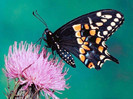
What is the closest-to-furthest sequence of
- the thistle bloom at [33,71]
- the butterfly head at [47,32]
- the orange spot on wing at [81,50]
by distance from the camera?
1. the thistle bloom at [33,71]
2. the butterfly head at [47,32]
3. the orange spot on wing at [81,50]

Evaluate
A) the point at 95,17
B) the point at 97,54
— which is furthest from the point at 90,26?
the point at 97,54

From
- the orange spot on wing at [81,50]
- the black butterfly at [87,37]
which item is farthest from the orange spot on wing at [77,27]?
the orange spot on wing at [81,50]

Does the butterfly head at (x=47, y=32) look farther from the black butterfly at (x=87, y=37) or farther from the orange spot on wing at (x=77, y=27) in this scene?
the orange spot on wing at (x=77, y=27)

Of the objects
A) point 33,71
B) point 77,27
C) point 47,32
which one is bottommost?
point 33,71

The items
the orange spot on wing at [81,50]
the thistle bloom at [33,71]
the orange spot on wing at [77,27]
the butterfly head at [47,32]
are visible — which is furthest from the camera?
the orange spot on wing at [81,50]

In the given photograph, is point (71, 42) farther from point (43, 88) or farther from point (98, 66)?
point (43, 88)

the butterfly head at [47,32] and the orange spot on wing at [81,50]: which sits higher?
the butterfly head at [47,32]

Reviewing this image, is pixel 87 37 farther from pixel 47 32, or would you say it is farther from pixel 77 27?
pixel 47 32

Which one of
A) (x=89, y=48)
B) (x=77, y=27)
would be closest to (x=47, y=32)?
(x=77, y=27)

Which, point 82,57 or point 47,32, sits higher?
point 47,32
